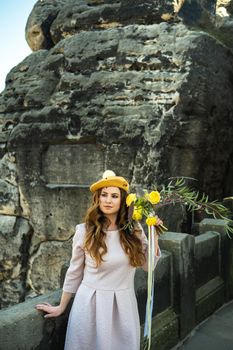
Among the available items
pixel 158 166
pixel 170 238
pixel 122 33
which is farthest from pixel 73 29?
pixel 170 238

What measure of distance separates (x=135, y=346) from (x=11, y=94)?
6.46 meters

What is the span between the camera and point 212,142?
6684mm

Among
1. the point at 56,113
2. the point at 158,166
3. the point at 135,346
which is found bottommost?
the point at 135,346

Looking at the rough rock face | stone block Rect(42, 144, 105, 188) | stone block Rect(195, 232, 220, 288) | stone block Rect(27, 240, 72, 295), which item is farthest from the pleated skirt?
stone block Rect(27, 240, 72, 295)

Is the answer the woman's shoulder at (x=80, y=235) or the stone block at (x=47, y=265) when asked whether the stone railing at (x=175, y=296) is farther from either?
the stone block at (x=47, y=265)

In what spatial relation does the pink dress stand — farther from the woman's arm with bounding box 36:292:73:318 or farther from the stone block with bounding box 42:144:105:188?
the stone block with bounding box 42:144:105:188

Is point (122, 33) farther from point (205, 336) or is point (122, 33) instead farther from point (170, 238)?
point (205, 336)

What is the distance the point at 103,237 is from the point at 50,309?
604 mm

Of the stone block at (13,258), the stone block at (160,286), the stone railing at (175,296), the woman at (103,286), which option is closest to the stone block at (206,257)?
the stone railing at (175,296)

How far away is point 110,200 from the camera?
242 centimetres

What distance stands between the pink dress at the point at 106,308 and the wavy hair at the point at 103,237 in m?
0.04

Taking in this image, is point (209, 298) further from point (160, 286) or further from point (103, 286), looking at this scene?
point (103, 286)

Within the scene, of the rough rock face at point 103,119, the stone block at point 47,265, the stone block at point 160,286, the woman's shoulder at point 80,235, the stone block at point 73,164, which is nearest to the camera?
the woman's shoulder at point 80,235

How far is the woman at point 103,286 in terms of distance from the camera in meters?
2.26
